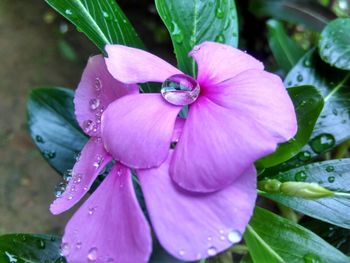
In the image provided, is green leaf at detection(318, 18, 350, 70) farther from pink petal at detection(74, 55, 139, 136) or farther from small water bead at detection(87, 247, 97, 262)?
small water bead at detection(87, 247, 97, 262)

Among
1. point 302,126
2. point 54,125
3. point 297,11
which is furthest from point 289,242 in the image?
point 297,11

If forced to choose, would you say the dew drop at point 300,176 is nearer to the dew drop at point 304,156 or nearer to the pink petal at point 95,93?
the dew drop at point 304,156

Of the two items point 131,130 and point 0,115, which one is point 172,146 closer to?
point 131,130

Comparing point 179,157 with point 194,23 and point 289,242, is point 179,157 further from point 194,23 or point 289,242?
point 194,23

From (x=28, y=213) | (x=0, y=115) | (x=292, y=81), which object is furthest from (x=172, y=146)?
(x=0, y=115)

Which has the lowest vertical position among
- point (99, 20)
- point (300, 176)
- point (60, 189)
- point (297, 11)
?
point (297, 11)

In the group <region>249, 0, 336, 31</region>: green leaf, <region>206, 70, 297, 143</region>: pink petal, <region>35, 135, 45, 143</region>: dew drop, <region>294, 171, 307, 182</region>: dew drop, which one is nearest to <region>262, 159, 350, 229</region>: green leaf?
<region>294, 171, 307, 182</region>: dew drop
